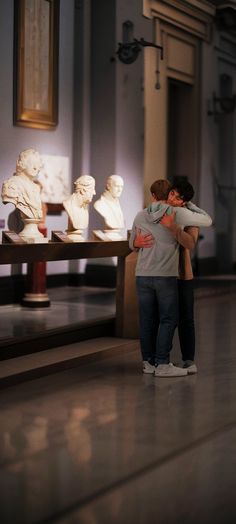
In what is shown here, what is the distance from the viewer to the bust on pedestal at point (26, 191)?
304 inches

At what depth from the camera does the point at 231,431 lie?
5.09 m

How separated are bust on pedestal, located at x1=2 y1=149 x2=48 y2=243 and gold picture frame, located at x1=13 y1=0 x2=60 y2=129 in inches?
155

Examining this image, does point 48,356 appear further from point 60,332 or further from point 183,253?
point 183,253

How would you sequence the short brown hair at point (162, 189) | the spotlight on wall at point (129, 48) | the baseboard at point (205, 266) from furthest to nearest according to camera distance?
the baseboard at point (205, 266)
the spotlight on wall at point (129, 48)
the short brown hair at point (162, 189)

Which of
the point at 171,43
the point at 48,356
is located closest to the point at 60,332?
the point at 48,356

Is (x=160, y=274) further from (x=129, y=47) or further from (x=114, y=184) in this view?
(x=129, y=47)

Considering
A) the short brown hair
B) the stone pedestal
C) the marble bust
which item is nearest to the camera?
the short brown hair

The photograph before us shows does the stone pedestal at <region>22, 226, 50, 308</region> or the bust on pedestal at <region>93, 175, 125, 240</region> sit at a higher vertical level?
the bust on pedestal at <region>93, 175, 125, 240</region>

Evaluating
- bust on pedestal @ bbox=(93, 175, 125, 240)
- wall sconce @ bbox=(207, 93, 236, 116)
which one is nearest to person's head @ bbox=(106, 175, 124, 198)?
bust on pedestal @ bbox=(93, 175, 125, 240)

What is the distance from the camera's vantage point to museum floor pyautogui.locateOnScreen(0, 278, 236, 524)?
3770 millimetres

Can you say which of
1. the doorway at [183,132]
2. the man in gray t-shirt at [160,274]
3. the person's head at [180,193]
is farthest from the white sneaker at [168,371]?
the doorway at [183,132]

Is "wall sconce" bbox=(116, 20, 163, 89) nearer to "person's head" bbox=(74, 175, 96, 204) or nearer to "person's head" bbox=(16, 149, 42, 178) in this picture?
"person's head" bbox=(74, 175, 96, 204)

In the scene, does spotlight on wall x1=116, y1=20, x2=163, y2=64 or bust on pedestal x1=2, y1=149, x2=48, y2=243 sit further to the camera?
spotlight on wall x1=116, y1=20, x2=163, y2=64

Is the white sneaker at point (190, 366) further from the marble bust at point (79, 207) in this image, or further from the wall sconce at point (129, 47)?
the wall sconce at point (129, 47)
